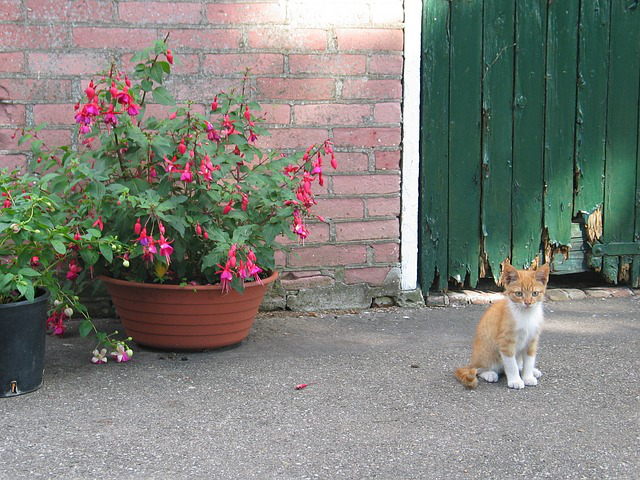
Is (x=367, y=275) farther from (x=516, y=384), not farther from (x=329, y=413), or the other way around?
(x=329, y=413)

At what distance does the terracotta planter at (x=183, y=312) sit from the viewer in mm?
4332

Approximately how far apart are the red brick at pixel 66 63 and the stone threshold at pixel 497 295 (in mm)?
2320

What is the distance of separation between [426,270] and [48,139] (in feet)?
7.44

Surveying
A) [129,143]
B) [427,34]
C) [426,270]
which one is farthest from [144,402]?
[427,34]

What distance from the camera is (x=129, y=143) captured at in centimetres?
427

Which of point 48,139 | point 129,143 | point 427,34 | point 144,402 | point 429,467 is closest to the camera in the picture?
point 429,467

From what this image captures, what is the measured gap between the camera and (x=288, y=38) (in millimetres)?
4977

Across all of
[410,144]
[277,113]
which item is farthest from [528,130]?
[277,113]

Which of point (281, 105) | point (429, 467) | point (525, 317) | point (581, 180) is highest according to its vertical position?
point (281, 105)

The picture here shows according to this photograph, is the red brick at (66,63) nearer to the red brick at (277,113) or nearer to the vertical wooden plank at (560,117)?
the red brick at (277,113)

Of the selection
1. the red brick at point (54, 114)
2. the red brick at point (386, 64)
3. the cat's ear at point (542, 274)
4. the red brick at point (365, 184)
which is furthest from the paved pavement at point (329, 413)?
the red brick at point (386, 64)

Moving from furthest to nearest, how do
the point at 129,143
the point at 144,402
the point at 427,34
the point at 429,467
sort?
the point at 427,34 < the point at 129,143 < the point at 144,402 < the point at 429,467

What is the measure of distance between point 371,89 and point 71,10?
165 cm

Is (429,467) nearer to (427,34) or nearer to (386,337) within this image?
(386,337)
